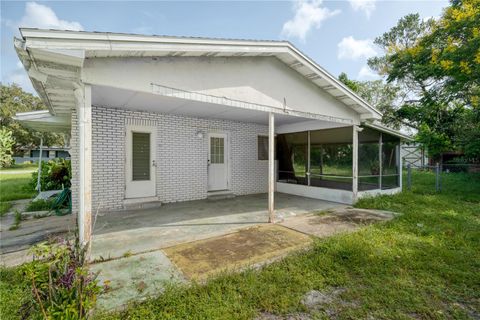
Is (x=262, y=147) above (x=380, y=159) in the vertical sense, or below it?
above

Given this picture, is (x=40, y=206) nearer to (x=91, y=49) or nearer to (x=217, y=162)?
(x=217, y=162)

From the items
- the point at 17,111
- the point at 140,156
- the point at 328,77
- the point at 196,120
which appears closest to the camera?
the point at 328,77

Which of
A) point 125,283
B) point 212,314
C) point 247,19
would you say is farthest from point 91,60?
point 247,19

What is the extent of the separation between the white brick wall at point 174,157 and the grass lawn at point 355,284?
3142 millimetres

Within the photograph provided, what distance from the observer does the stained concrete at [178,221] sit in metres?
3.77

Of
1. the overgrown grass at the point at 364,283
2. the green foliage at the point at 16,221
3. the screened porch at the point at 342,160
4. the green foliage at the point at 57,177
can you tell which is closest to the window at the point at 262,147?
the screened porch at the point at 342,160

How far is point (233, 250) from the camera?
142 inches

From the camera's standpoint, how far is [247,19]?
697cm

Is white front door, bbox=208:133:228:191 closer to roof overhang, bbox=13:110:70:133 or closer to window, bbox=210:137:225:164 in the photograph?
window, bbox=210:137:225:164

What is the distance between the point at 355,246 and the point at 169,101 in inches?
182

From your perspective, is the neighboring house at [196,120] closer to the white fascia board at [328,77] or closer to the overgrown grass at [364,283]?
the white fascia board at [328,77]

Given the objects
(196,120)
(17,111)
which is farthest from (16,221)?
(17,111)

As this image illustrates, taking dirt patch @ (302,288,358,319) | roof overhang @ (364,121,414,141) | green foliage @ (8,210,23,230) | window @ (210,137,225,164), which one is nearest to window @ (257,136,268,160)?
window @ (210,137,225,164)

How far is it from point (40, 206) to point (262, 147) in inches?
283
